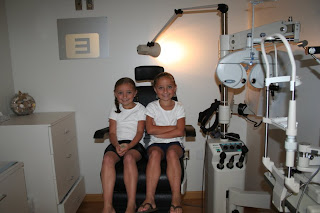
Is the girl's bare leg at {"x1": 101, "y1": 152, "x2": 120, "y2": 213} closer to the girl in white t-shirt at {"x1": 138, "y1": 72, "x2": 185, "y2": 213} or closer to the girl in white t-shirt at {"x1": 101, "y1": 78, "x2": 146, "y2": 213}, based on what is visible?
the girl in white t-shirt at {"x1": 101, "y1": 78, "x2": 146, "y2": 213}

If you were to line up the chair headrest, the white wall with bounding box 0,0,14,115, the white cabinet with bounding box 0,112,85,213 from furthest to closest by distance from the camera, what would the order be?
the white wall with bounding box 0,0,14,115, the chair headrest, the white cabinet with bounding box 0,112,85,213

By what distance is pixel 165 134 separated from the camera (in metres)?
1.78

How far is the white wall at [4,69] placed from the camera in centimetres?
216

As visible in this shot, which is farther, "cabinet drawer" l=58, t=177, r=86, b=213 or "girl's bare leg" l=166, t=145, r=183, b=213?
"cabinet drawer" l=58, t=177, r=86, b=213

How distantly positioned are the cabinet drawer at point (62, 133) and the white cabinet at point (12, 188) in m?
0.29

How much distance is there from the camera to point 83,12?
222 centimetres

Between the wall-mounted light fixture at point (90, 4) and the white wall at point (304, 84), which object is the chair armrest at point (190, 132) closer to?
the white wall at point (304, 84)

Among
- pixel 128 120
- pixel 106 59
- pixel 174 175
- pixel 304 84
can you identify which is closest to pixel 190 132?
pixel 174 175

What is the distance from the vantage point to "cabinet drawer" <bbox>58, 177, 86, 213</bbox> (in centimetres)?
197

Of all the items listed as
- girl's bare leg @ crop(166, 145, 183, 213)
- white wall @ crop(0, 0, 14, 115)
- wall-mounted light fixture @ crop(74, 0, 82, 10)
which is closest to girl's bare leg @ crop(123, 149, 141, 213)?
girl's bare leg @ crop(166, 145, 183, 213)

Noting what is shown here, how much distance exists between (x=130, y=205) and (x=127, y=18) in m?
1.63

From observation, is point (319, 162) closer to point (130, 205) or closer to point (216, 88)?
point (130, 205)

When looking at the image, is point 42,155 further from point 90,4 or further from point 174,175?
point 90,4

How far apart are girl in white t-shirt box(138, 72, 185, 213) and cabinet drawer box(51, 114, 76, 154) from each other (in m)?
0.76
